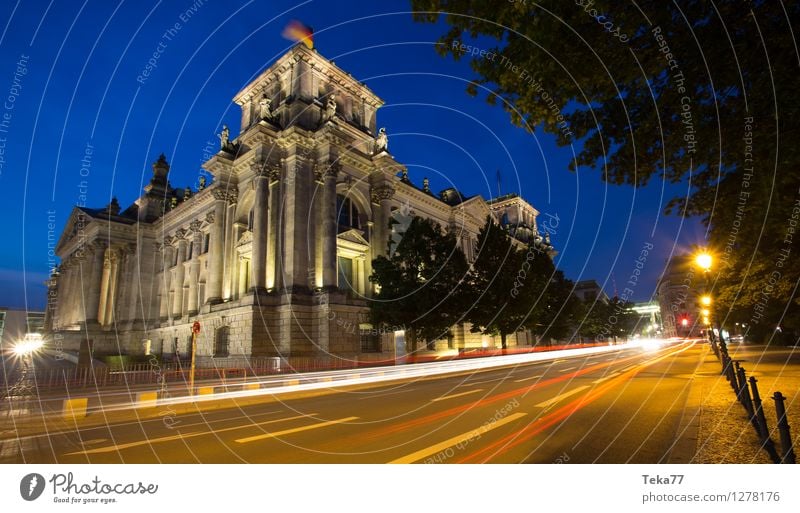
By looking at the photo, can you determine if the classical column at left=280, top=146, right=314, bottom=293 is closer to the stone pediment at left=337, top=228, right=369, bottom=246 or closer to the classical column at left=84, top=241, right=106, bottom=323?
the stone pediment at left=337, top=228, right=369, bottom=246

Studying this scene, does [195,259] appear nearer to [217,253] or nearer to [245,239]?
[217,253]

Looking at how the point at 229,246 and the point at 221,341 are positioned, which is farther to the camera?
the point at 229,246

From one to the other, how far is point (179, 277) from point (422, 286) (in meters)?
39.1

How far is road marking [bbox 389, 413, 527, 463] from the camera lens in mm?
6203

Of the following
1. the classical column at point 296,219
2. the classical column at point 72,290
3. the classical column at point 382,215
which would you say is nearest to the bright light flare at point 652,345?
the classical column at point 382,215

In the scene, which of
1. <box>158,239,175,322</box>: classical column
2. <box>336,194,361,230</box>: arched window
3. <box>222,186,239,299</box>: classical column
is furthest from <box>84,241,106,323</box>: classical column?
<box>336,194,361,230</box>: arched window

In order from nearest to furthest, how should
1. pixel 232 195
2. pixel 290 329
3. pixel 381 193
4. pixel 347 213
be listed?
pixel 290 329 < pixel 232 195 < pixel 347 213 < pixel 381 193

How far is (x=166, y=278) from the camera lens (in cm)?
5603

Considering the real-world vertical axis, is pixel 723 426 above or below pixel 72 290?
below

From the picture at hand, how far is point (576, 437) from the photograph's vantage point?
7.41 metres

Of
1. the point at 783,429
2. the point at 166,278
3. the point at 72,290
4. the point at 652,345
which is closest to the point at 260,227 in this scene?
the point at 166,278

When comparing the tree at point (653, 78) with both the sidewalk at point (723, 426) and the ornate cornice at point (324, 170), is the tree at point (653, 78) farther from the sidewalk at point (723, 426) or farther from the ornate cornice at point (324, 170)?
the ornate cornice at point (324, 170)
